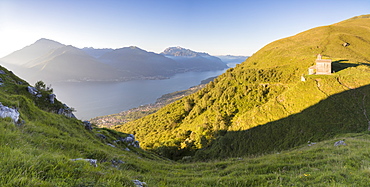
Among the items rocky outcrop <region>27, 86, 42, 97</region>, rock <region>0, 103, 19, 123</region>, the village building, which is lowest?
rock <region>0, 103, 19, 123</region>

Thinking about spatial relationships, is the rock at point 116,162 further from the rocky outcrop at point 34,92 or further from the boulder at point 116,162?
the rocky outcrop at point 34,92

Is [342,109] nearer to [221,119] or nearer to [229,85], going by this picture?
[221,119]

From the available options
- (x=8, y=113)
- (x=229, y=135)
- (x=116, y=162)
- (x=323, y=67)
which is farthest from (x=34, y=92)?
(x=323, y=67)

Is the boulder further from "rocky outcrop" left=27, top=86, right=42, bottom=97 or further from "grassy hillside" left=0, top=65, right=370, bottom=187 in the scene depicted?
"rocky outcrop" left=27, top=86, right=42, bottom=97

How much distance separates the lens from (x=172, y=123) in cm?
8012

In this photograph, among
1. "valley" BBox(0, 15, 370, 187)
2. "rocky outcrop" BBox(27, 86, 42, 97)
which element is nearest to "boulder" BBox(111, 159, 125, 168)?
"valley" BBox(0, 15, 370, 187)

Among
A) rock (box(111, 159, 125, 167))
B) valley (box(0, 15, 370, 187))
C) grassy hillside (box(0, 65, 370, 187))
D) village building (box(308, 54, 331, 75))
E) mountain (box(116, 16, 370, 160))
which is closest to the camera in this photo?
grassy hillside (box(0, 65, 370, 187))

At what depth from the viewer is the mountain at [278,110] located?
29797mm

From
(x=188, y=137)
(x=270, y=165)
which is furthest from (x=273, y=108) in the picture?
A: (x=270, y=165)

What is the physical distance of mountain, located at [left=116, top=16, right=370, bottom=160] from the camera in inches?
1173

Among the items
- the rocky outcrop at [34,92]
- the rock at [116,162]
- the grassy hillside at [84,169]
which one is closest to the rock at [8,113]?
the grassy hillside at [84,169]

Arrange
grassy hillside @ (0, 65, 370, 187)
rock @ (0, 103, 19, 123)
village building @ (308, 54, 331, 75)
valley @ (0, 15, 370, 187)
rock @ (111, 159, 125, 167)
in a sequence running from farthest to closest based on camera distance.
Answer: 1. village building @ (308, 54, 331, 75)
2. rock @ (111, 159, 125, 167)
3. rock @ (0, 103, 19, 123)
4. valley @ (0, 15, 370, 187)
5. grassy hillside @ (0, 65, 370, 187)

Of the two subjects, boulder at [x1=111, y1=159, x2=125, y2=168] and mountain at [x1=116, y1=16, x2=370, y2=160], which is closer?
boulder at [x1=111, y1=159, x2=125, y2=168]

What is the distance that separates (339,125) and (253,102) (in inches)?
1223
